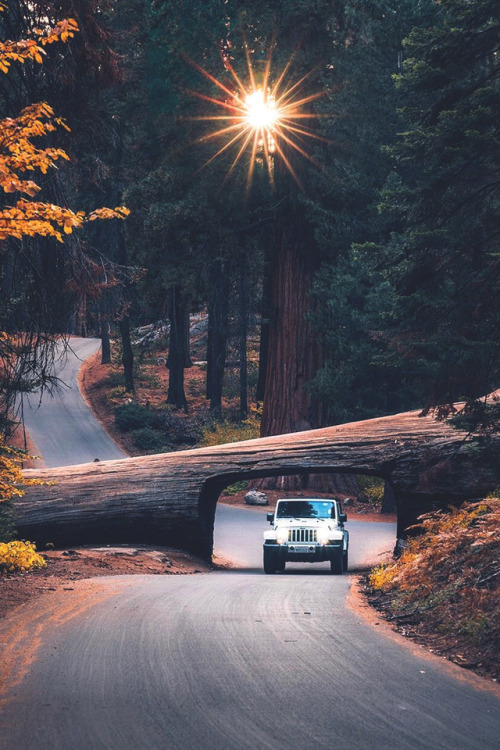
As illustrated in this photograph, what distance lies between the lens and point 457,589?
35.1 ft

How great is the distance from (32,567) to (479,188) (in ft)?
32.8

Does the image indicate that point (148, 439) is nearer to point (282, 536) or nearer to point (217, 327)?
point (217, 327)

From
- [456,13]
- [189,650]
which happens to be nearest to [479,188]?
[456,13]

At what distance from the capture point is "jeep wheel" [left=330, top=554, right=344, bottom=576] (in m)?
19.5

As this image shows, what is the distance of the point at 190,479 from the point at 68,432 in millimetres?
29697

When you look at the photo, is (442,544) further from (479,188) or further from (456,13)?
(456,13)

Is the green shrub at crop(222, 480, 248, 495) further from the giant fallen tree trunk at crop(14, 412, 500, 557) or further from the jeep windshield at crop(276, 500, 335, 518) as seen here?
the jeep windshield at crop(276, 500, 335, 518)

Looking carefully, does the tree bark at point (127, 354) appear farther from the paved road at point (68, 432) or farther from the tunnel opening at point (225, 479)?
the tunnel opening at point (225, 479)

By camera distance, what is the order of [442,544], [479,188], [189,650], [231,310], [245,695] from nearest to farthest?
1. [245,695]
2. [189,650]
3. [442,544]
4. [479,188]
5. [231,310]

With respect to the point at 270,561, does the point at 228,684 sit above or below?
below

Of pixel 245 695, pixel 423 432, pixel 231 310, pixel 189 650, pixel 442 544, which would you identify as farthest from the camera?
pixel 231 310

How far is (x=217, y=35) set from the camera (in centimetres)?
3541

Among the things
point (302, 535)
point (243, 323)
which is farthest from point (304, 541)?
point (243, 323)

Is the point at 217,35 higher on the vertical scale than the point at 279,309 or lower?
higher
